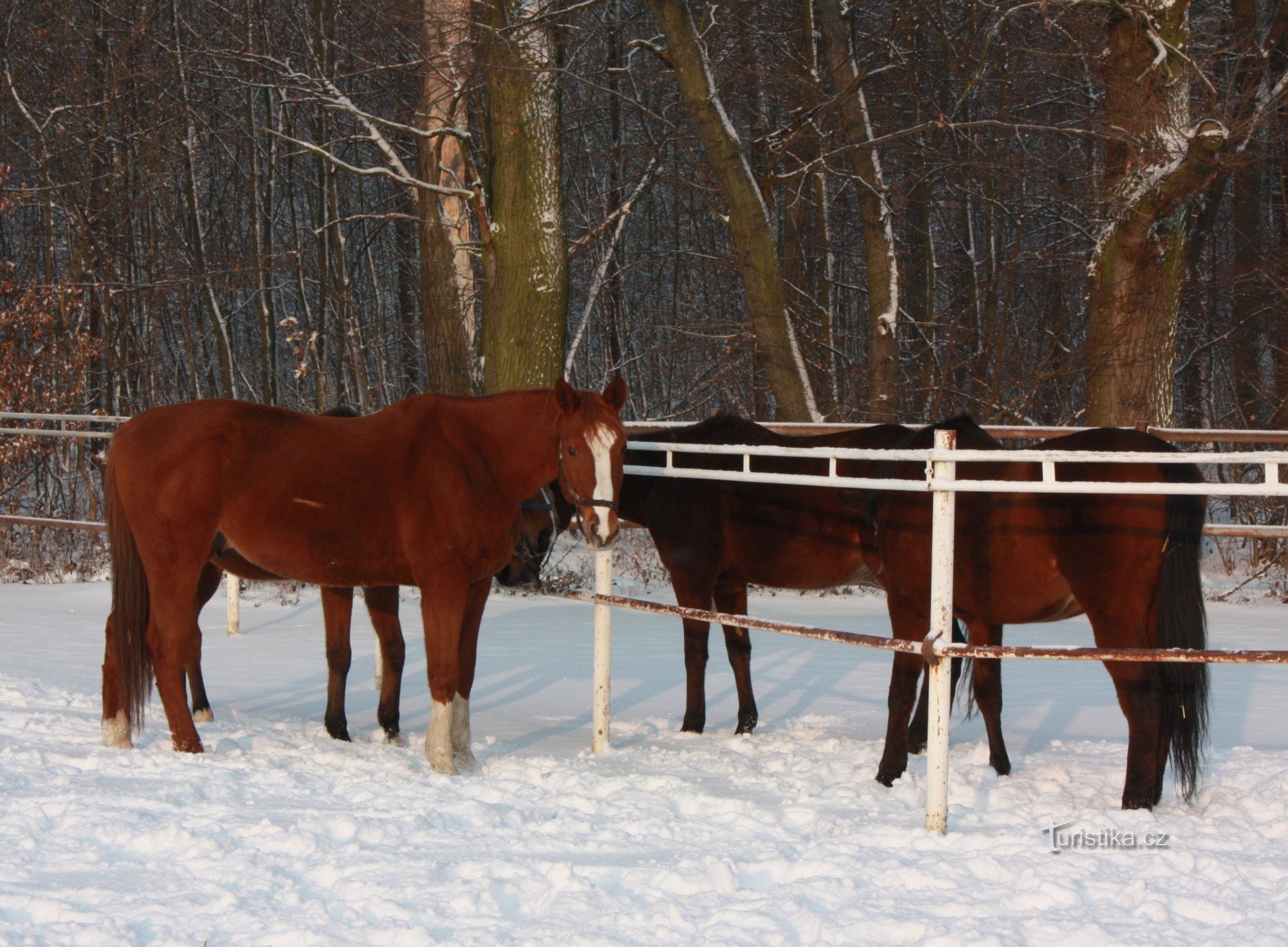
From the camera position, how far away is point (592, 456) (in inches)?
189

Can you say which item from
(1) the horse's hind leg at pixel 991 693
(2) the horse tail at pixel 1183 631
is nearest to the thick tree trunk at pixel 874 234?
(1) the horse's hind leg at pixel 991 693

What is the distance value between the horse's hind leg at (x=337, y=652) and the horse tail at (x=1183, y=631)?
3610mm

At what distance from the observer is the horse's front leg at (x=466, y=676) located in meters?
4.96

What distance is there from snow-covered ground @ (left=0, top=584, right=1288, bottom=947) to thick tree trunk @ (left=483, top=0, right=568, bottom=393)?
302cm

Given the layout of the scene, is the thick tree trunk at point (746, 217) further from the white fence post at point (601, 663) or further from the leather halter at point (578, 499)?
the leather halter at point (578, 499)

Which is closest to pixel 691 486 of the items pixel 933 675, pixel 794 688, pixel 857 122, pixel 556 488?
pixel 556 488

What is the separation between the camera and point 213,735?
5242mm

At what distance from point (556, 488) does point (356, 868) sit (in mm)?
2939

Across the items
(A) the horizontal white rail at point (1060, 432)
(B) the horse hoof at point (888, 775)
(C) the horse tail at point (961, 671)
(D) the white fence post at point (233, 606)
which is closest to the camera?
(B) the horse hoof at point (888, 775)

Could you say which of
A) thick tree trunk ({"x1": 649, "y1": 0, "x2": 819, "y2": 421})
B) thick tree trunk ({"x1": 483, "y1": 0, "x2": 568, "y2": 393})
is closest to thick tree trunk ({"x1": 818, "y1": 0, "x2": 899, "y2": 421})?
thick tree trunk ({"x1": 649, "y1": 0, "x2": 819, "y2": 421})

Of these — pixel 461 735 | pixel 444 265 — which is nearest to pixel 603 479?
pixel 461 735

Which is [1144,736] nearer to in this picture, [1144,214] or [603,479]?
[603,479]

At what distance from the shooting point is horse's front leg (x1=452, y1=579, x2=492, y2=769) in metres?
4.96

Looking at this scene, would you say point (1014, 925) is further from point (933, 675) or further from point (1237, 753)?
point (1237, 753)
